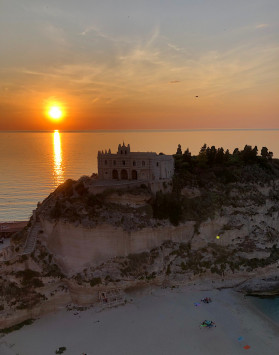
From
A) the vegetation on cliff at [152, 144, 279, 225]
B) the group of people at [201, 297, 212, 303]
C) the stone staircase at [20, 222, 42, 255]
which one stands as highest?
the vegetation on cliff at [152, 144, 279, 225]

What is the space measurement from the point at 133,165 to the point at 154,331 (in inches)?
825

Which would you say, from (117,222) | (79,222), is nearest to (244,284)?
(117,222)

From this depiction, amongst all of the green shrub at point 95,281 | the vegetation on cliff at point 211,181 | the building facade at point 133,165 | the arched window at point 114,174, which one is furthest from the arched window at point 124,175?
the green shrub at point 95,281

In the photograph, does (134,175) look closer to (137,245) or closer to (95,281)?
(137,245)

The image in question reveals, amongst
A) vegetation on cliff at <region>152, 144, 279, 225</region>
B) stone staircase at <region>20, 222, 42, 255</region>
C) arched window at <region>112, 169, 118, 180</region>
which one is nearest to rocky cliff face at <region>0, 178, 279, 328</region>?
vegetation on cliff at <region>152, 144, 279, 225</region>

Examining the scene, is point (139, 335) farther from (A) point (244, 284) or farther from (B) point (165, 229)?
(A) point (244, 284)

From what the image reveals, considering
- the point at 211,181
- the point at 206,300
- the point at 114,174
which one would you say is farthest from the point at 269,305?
the point at 114,174

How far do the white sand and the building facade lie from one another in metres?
16.0

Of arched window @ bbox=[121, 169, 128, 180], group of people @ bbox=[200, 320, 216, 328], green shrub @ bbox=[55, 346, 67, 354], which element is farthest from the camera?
arched window @ bbox=[121, 169, 128, 180]

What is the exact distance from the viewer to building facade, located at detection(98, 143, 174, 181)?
3866cm

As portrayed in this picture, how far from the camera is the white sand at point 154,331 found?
2423 centimetres

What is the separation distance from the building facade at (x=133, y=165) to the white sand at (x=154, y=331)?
1602 centimetres

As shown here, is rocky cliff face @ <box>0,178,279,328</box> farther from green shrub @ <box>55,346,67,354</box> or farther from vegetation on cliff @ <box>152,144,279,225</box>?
A: green shrub @ <box>55,346,67,354</box>

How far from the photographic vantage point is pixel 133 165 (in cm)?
3938
